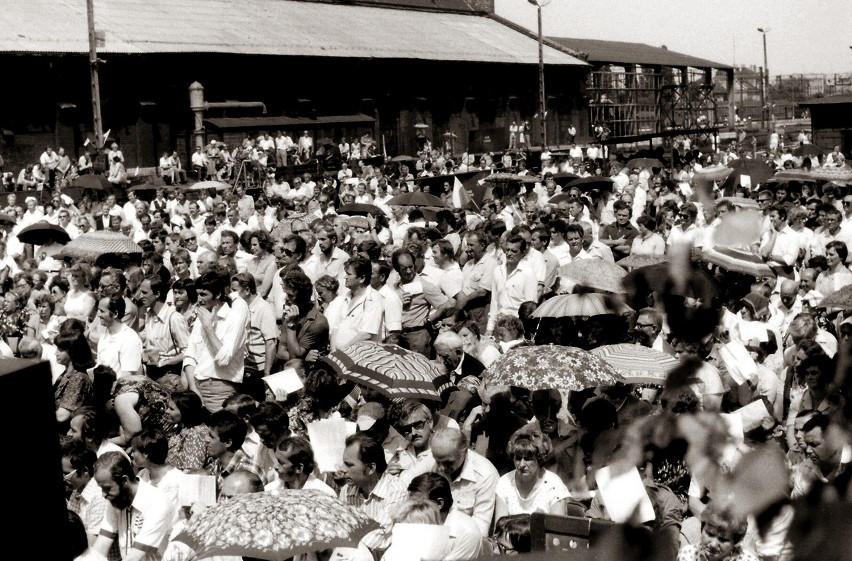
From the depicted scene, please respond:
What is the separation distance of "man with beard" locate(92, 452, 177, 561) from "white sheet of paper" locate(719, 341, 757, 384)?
3.55 metres

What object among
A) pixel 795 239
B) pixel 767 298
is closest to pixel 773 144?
pixel 795 239

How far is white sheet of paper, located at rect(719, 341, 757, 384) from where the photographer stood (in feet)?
24.9

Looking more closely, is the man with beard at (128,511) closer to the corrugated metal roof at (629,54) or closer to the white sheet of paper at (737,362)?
the white sheet of paper at (737,362)

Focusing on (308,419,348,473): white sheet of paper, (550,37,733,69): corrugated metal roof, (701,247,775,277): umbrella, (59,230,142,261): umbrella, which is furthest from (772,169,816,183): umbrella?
(550,37,733,69): corrugated metal roof

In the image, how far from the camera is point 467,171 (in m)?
37.7

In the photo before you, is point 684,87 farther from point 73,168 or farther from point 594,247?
point 594,247

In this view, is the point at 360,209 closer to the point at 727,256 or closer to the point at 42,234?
the point at 42,234

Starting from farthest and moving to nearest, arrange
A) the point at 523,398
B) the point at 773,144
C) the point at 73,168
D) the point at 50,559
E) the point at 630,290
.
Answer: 1. the point at 773,144
2. the point at 73,168
3. the point at 523,398
4. the point at 50,559
5. the point at 630,290

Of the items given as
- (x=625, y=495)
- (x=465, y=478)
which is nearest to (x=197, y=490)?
(x=465, y=478)

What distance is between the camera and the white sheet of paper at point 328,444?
6.71m

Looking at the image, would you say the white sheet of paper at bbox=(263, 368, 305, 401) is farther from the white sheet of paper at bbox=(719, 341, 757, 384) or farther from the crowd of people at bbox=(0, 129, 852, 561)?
the white sheet of paper at bbox=(719, 341, 757, 384)

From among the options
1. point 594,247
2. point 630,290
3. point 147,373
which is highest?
point 630,290

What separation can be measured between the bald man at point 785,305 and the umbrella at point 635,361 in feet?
7.44

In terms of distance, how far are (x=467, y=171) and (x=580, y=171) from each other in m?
9.71
